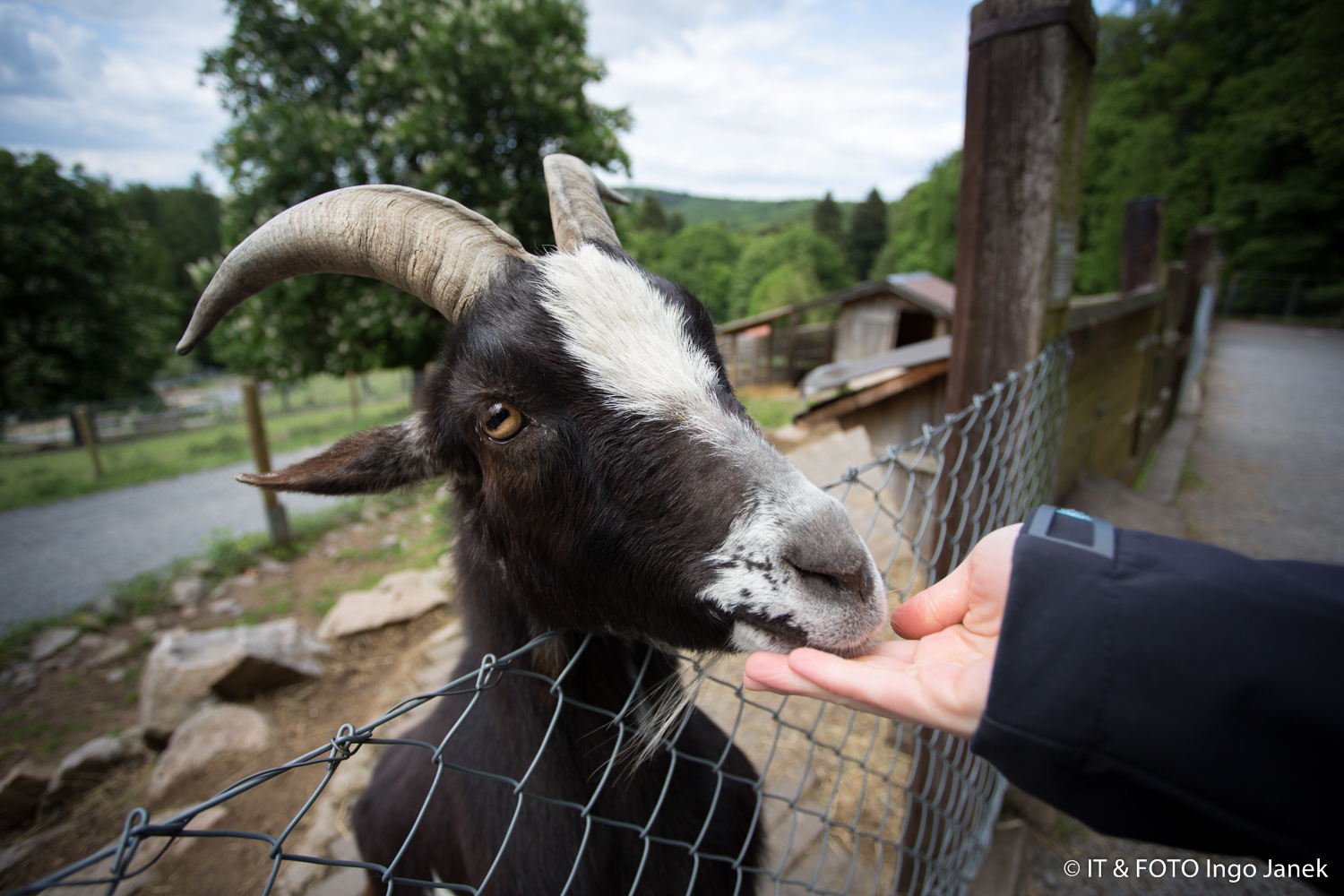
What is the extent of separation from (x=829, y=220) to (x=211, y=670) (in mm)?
47140

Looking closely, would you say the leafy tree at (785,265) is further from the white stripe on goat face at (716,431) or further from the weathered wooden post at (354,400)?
the white stripe on goat face at (716,431)

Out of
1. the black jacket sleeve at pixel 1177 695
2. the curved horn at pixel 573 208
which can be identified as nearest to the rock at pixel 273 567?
the curved horn at pixel 573 208

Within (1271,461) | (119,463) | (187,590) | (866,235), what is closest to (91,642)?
(187,590)

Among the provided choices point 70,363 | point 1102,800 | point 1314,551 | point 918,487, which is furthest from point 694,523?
point 70,363

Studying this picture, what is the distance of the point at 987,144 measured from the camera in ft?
6.84

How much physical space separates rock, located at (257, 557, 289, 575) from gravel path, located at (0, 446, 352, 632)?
2.86ft

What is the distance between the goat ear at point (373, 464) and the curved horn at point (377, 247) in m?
0.39

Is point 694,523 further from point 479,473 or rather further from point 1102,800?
point 1102,800

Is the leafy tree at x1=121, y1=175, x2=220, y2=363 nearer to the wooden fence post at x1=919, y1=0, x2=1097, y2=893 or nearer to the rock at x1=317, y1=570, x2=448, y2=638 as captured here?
the rock at x1=317, y1=570, x2=448, y2=638

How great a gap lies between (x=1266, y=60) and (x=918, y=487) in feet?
158

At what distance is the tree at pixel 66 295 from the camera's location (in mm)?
16875

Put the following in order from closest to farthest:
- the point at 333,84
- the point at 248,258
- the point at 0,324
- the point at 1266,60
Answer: the point at 248,258, the point at 333,84, the point at 0,324, the point at 1266,60

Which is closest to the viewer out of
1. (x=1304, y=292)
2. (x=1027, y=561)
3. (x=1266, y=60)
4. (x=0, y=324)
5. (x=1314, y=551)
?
(x=1027, y=561)

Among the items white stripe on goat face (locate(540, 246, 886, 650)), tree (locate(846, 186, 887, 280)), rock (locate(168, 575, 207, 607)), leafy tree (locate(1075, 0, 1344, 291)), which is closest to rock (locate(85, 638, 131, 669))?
rock (locate(168, 575, 207, 607))
